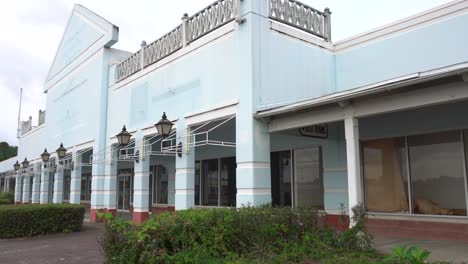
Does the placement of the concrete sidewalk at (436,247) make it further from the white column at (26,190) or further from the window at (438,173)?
the white column at (26,190)

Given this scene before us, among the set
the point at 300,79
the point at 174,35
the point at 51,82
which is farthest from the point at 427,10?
the point at 51,82

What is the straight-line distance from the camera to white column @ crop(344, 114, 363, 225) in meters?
8.68

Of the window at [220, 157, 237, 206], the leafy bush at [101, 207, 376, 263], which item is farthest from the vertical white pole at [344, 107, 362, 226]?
the window at [220, 157, 237, 206]

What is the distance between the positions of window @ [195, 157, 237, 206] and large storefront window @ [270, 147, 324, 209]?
2.33 meters

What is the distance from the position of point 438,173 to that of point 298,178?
13.6 ft

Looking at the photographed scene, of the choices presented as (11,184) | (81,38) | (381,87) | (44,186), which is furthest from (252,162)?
(11,184)

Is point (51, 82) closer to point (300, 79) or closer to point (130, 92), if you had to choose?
point (130, 92)

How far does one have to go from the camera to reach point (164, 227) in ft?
23.2

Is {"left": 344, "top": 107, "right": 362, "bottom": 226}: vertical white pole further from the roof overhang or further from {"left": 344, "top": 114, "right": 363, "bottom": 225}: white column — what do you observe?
the roof overhang

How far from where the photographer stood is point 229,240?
7.57 m

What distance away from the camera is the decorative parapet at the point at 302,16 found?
1172 cm

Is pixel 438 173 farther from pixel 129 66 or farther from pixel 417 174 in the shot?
pixel 129 66

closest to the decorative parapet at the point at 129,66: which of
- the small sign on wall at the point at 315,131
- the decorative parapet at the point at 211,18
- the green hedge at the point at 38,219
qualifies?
the decorative parapet at the point at 211,18

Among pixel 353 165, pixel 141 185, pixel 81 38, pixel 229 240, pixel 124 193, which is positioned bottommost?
pixel 229 240
